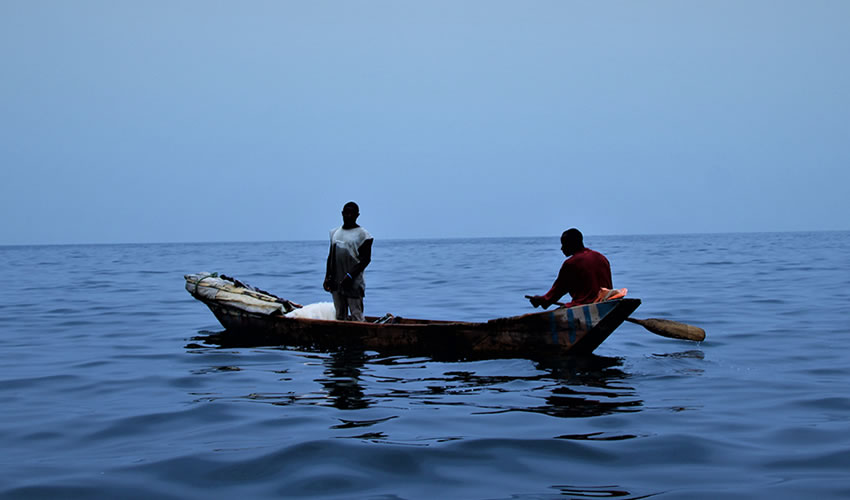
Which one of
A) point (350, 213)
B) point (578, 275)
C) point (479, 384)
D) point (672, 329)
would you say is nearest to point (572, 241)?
point (578, 275)

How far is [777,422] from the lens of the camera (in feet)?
20.7

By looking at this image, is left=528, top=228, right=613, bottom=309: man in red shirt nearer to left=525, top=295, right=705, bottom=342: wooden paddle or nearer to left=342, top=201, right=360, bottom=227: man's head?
left=525, top=295, right=705, bottom=342: wooden paddle

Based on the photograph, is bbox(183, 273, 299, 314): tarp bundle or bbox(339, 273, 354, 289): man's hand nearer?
bbox(339, 273, 354, 289): man's hand

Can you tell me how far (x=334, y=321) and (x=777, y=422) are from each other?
6068mm

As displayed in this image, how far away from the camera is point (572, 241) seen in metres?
9.17

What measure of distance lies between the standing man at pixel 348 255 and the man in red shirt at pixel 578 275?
266cm

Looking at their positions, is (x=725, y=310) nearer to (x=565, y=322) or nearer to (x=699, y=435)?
(x=565, y=322)

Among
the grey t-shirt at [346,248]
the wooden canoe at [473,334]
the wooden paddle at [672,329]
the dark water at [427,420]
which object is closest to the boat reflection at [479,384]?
the dark water at [427,420]

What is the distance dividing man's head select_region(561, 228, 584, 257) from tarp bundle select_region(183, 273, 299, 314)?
15.6 ft

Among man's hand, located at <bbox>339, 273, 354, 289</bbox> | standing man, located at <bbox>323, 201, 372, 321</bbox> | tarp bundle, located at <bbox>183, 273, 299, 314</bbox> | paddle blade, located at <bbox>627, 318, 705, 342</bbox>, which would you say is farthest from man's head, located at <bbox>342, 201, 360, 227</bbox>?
paddle blade, located at <bbox>627, 318, 705, 342</bbox>

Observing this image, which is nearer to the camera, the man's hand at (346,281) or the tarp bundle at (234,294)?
the man's hand at (346,281)

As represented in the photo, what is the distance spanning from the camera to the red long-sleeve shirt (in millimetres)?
9000

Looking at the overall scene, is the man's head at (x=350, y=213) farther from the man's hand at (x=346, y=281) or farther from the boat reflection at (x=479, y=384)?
the boat reflection at (x=479, y=384)

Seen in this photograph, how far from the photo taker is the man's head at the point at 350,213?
34.2ft
